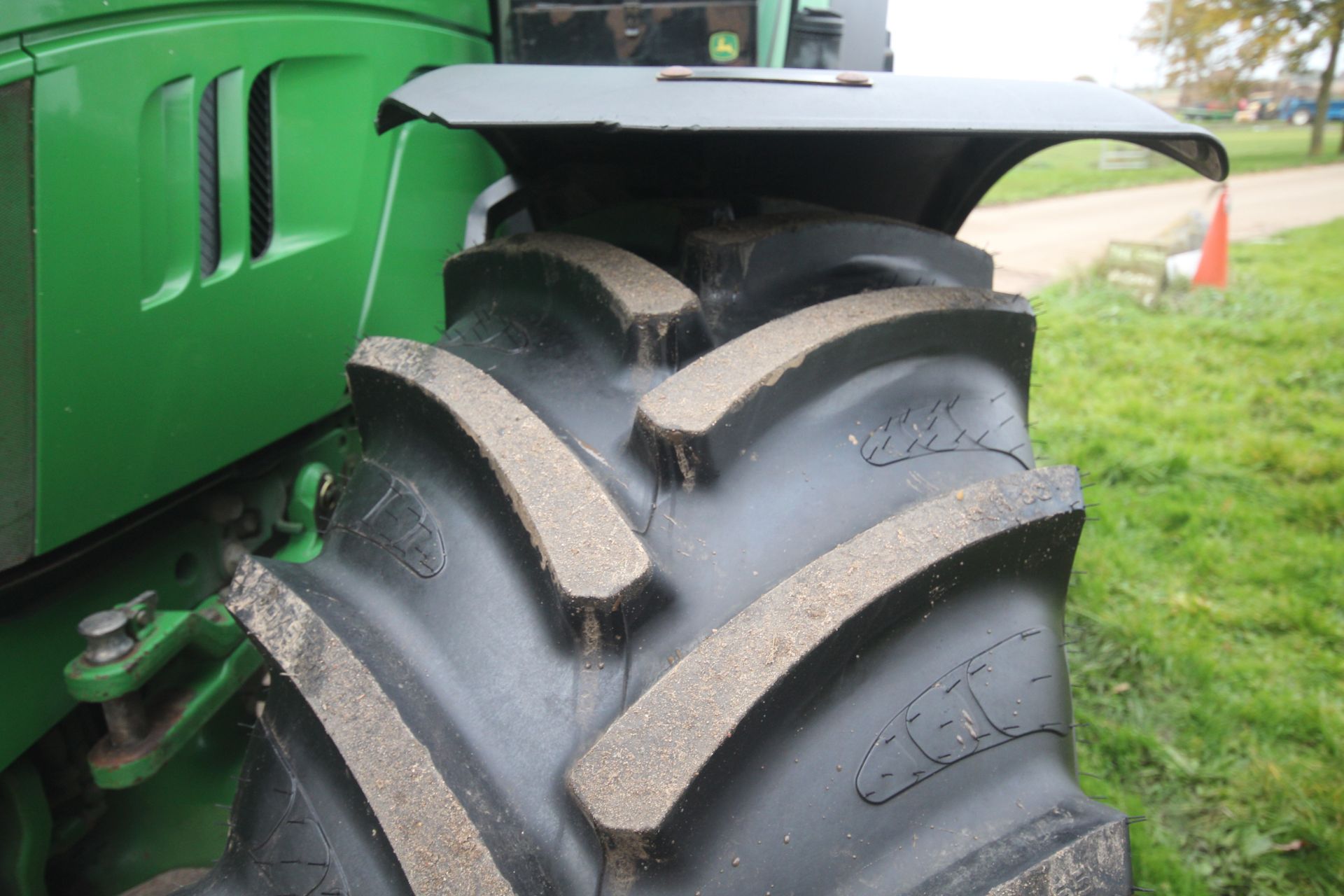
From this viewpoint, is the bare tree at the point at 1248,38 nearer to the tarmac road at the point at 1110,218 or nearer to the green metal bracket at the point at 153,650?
the tarmac road at the point at 1110,218

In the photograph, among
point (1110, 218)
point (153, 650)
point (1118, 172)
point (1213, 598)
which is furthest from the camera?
point (1118, 172)

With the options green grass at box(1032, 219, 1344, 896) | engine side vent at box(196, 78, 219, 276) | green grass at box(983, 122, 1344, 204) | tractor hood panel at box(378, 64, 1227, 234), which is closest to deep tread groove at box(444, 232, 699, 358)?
tractor hood panel at box(378, 64, 1227, 234)

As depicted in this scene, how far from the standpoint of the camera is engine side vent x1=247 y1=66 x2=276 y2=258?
1104mm

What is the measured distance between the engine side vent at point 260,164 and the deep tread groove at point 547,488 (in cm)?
34

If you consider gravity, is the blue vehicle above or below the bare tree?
below

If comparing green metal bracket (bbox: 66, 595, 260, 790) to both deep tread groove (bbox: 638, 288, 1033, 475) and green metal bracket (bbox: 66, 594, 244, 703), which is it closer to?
green metal bracket (bbox: 66, 594, 244, 703)

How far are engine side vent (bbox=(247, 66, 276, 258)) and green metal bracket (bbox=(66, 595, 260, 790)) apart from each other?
1.41ft

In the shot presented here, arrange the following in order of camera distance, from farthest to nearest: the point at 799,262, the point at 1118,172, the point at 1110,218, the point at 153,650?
the point at 1118,172
the point at 1110,218
the point at 799,262
the point at 153,650

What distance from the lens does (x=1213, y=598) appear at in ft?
8.05

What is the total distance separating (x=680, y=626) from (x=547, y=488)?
0.51 ft

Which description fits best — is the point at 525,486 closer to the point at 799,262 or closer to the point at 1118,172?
the point at 799,262

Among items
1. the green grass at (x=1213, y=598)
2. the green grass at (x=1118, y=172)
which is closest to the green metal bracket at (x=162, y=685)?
the green grass at (x=1213, y=598)

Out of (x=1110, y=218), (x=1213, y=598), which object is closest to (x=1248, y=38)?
(x=1110, y=218)

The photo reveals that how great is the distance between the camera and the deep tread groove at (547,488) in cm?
73
